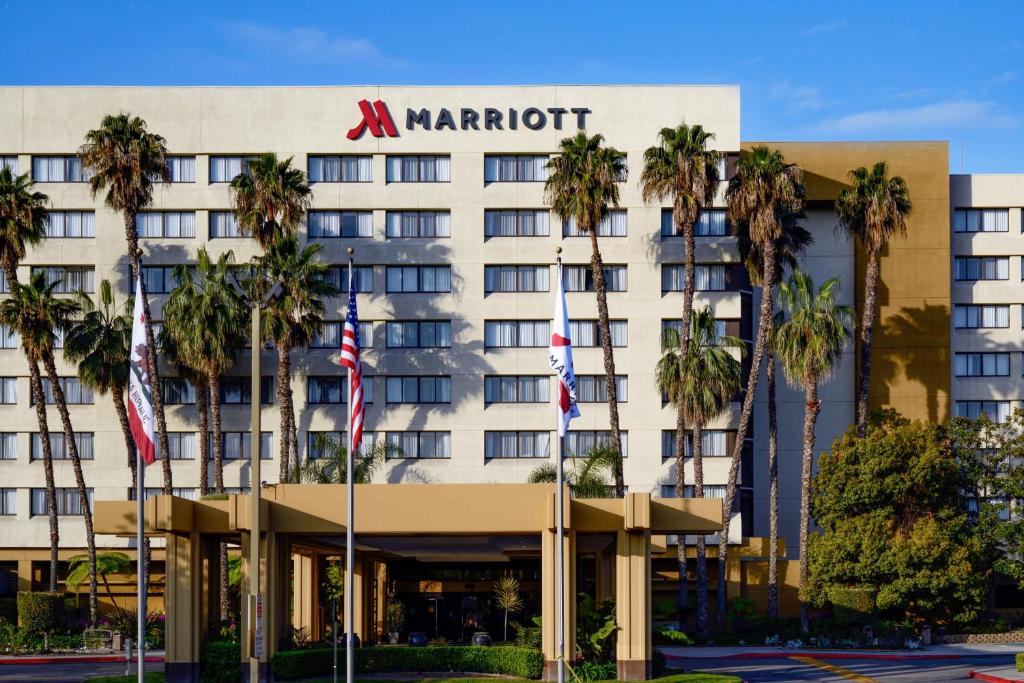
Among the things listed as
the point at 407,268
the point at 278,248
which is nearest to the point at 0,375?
the point at 278,248

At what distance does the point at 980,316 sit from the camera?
7681 centimetres

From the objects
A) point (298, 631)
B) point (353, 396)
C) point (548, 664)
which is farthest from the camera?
point (298, 631)

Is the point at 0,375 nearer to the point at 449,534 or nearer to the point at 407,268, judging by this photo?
the point at 407,268

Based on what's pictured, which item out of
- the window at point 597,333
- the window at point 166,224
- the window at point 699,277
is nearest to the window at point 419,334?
the window at point 597,333

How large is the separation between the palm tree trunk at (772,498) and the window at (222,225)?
1108 inches

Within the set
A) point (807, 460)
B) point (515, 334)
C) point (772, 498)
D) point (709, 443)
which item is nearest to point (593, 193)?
point (515, 334)

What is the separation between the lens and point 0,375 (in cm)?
7194

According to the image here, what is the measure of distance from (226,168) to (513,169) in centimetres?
1486

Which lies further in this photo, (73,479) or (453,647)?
(73,479)

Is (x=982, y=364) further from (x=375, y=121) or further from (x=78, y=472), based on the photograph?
(x=78, y=472)

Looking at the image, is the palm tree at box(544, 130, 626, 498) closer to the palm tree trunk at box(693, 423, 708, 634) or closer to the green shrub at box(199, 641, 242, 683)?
the palm tree trunk at box(693, 423, 708, 634)

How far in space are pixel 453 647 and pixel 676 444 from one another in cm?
3007

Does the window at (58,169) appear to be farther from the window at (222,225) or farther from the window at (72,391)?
the window at (72,391)

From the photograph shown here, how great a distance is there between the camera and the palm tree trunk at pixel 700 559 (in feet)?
212
